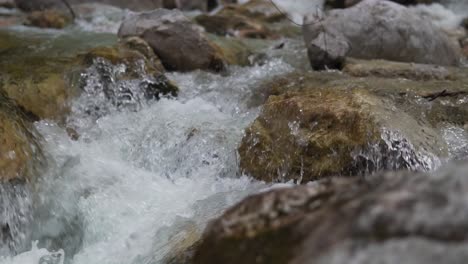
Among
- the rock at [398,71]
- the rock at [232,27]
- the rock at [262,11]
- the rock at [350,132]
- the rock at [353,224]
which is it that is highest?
the rock at [353,224]

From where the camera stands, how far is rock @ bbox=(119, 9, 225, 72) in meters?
8.00

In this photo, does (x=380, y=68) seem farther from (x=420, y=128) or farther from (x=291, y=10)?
(x=291, y=10)

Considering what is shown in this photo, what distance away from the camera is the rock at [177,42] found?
8000 mm

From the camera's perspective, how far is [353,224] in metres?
1.29

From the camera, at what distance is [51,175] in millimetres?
4406

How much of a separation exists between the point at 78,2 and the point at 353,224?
53.6ft

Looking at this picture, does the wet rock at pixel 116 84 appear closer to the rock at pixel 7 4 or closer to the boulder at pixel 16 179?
the boulder at pixel 16 179

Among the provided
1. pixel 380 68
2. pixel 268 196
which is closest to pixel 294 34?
pixel 380 68

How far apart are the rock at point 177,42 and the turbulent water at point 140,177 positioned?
2.89 feet

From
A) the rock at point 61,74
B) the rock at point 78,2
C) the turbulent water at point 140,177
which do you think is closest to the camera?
the turbulent water at point 140,177

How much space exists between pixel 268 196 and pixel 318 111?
2935 millimetres

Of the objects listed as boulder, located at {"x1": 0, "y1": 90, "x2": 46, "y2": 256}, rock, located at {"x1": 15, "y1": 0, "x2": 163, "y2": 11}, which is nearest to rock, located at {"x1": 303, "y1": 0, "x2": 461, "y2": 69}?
boulder, located at {"x1": 0, "y1": 90, "x2": 46, "y2": 256}

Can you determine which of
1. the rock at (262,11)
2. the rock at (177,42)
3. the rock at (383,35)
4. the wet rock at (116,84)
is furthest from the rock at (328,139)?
the rock at (262,11)

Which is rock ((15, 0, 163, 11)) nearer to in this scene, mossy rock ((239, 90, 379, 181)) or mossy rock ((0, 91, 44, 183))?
mossy rock ((0, 91, 44, 183))
